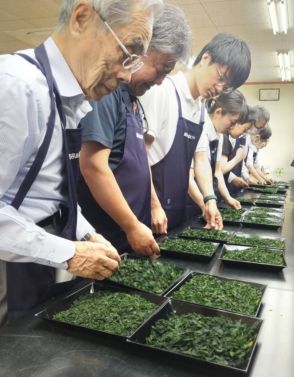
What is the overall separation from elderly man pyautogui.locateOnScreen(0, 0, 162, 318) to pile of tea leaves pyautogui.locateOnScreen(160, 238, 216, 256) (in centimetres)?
64

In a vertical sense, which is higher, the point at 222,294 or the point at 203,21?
the point at 203,21

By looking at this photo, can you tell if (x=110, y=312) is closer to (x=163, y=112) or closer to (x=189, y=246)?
(x=189, y=246)

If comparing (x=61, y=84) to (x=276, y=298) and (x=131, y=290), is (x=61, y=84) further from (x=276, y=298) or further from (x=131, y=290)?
(x=276, y=298)

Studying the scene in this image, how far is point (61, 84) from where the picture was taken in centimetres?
117

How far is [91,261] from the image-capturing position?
3.67 ft

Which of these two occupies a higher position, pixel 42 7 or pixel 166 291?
pixel 42 7

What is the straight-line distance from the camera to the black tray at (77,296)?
102 cm

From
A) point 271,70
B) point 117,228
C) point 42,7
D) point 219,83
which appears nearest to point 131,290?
point 117,228

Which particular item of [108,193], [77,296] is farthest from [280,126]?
A: [77,296]

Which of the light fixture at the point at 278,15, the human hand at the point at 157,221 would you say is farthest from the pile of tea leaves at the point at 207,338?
the light fixture at the point at 278,15

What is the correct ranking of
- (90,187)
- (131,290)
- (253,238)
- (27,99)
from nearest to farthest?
(27,99) < (131,290) < (90,187) < (253,238)

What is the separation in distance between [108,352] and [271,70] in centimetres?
927

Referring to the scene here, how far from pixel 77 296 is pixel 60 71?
0.70 metres

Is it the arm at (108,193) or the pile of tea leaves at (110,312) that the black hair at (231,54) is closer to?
the arm at (108,193)
